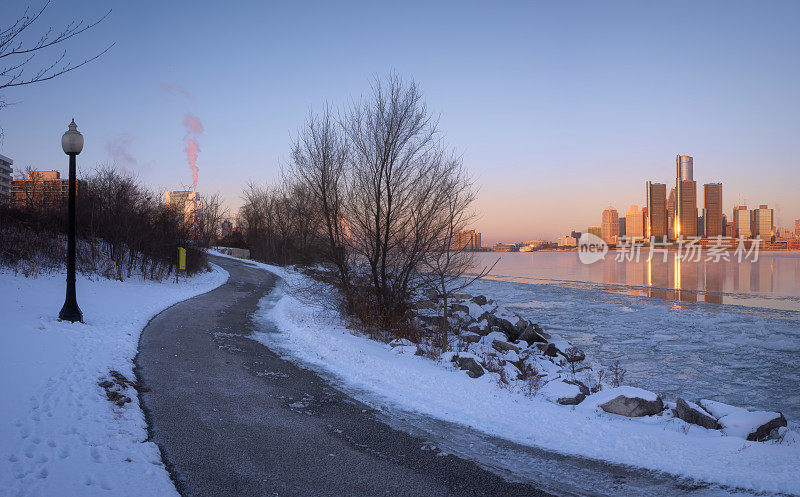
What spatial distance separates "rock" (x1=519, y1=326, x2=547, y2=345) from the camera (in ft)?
47.7

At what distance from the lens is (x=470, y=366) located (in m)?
8.34

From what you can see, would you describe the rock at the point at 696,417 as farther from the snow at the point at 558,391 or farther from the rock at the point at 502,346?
the rock at the point at 502,346

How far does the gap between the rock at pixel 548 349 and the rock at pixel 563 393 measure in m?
5.93

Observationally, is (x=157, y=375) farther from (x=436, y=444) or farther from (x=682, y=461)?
(x=682, y=461)

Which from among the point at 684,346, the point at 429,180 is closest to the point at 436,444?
the point at 429,180

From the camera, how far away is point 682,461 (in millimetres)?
4957

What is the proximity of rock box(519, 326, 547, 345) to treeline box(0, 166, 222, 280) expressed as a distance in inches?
665

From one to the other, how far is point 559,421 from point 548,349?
7487mm

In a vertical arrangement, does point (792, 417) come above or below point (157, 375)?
below

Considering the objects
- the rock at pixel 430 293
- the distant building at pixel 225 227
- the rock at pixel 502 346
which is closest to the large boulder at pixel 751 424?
the rock at pixel 502 346

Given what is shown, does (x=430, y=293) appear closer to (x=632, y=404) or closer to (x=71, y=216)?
(x=632, y=404)

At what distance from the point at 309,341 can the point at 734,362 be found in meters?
11.1

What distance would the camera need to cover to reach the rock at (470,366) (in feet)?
26.7

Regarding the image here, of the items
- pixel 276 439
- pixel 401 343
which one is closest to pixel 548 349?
pixel 401 343
